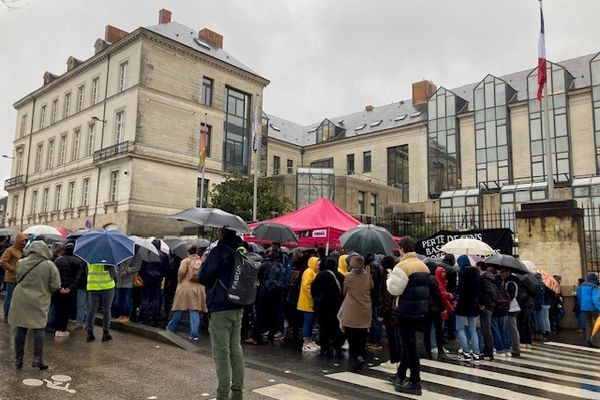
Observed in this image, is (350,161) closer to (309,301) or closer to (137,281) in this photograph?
(137,281)

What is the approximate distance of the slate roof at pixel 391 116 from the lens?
4297cm

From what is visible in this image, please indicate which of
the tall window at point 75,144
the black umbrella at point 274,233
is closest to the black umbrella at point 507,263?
the black umbrella at point 274,233

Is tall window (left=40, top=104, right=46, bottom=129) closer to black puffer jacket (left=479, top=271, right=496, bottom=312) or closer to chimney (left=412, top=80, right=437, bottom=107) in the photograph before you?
chimney (left=412, top=80, right=437, bottom=107)

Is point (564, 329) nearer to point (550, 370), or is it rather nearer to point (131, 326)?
point (550, 370)

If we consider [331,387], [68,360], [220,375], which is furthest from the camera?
[68,360]

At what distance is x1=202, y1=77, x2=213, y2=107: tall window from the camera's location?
4106 centimetres

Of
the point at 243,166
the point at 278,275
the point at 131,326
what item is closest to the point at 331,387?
the point at 278,275

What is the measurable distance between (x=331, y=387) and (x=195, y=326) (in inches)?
152

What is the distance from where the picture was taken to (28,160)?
163 feet

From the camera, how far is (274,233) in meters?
11.3

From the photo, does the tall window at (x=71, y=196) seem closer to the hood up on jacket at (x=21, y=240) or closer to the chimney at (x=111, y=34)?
the chimney at (x=111, y=34)

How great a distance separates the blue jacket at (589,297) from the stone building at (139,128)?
97.1ft

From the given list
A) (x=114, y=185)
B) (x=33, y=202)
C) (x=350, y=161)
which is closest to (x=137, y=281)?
(x=114, y=185)

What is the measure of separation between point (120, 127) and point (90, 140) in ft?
17.1
